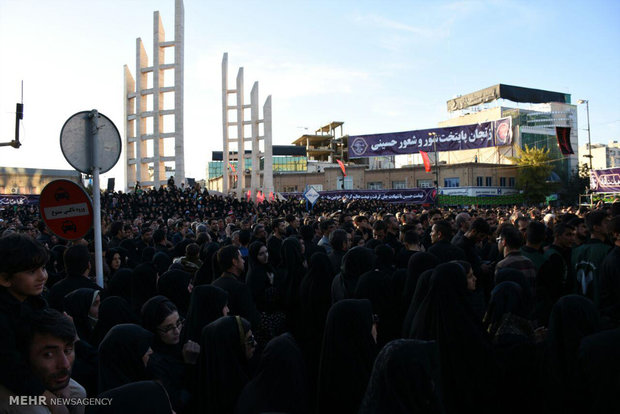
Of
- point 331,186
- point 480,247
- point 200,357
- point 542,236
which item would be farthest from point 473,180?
point 200,357

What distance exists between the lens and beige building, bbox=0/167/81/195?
48000 mm

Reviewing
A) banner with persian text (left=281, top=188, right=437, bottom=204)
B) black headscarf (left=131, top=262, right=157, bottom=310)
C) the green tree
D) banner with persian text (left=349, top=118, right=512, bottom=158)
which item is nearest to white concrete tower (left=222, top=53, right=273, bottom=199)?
banner with persian text (left=281, top=188, right=437, bottom=204)

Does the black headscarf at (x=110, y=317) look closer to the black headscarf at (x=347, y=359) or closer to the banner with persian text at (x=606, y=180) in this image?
the black headscarf at (x=347, y=359)

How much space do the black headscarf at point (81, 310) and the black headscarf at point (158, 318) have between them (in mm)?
847

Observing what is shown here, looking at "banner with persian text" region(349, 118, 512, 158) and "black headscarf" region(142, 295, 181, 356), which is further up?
"banner with persian text" region(349, 118, 512, 158)

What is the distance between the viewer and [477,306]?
4703 mm

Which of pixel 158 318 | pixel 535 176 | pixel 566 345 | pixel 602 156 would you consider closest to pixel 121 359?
pixel 158 318

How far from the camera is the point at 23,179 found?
49.5 metres

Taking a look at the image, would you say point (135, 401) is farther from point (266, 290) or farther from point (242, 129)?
point (242, 129)

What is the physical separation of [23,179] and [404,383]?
57170 millimetres

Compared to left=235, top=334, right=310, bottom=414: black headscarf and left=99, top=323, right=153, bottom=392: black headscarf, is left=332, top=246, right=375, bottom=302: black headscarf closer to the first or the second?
left=235, top=334, right=310, bottom=414: black headscarf

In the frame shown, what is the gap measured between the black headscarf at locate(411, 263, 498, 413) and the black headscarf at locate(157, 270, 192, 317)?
233 centimetres

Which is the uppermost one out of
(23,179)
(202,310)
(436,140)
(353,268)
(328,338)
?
(436,140)

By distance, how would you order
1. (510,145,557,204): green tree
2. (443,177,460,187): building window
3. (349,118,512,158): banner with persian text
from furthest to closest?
(443,177,460,187): building window → (510,145,557,204): green tree → (349,118,512,158): banner with persian text
